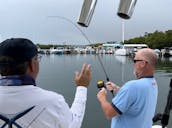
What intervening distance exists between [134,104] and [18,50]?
185 cm

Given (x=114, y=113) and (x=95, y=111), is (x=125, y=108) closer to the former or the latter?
(x=114, y=113)

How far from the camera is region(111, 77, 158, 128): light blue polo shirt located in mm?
3854

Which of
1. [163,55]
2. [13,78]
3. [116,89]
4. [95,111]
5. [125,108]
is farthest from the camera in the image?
[163,55]

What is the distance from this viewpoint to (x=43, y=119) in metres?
2.24

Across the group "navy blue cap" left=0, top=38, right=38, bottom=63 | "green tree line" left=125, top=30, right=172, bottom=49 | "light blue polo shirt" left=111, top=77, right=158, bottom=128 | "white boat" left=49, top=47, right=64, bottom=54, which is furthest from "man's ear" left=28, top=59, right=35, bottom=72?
"white boat" left=49, top=47, right=64, bottom=54

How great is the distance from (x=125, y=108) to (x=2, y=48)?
1828 millimetres

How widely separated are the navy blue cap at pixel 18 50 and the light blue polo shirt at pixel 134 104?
168cm

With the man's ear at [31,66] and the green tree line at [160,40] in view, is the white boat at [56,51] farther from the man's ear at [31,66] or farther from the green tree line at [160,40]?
the man's ear at [31,66]

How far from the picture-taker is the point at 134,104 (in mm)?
3885

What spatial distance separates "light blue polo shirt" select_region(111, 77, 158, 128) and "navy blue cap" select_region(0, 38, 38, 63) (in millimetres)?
1685

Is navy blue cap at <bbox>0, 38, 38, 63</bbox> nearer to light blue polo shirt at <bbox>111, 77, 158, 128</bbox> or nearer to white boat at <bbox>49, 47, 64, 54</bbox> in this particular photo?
light blue polo shirt at <bbox>111, 77, 158, 128</bbox>

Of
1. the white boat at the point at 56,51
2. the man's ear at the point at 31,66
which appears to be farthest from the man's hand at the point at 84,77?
the white boat at the point at 56,51

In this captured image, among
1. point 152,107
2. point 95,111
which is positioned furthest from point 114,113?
point 95,111

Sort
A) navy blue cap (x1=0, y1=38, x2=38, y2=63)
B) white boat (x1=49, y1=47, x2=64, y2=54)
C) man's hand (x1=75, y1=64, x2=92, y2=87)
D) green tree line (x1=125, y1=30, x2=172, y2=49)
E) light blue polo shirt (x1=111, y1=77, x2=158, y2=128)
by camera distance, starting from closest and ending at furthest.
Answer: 1. navy blue cap (x1=0, y1=38, x2=38, y2=63)
2. man's hand (x1=75, y1=64, x2=92, y2=87)
3. light blue polo shirt (x1=111, y1=77, x2=158, y2=128)
4. green tree line (x1=125, y1=30, x2=172, y2=49)
5. white boat (x1=49, y1=47, x2=64, y2=54)
